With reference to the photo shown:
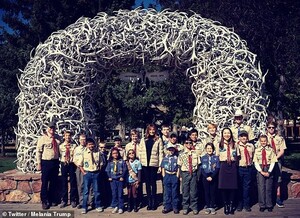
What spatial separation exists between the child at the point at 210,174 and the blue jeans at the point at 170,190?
494 mm

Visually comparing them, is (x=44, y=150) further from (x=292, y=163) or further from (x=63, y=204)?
(x=292, y=163)

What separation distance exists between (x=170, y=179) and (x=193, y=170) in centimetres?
42

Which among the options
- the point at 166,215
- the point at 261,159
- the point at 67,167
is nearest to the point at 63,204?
the point at 67,167

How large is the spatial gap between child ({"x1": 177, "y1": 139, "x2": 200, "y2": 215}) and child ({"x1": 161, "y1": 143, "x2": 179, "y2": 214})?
114 mm

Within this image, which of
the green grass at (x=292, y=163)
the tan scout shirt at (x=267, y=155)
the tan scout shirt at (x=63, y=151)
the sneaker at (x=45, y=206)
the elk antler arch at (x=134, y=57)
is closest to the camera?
the tan scout shirt at (x=267, y=155)

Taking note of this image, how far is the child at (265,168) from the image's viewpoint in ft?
21.8

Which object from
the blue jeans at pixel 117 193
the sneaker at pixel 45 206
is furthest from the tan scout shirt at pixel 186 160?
the sneaker at pixel 45 206

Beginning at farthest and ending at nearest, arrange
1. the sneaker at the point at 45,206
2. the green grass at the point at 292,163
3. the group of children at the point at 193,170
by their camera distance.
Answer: the green grass at the point at 292,163 → the sneaker at the point at 45,206 → the group of children at the point at 193,170

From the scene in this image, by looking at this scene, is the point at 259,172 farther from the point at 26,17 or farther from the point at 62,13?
the point at 26,17

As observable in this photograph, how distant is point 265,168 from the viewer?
21.9ft

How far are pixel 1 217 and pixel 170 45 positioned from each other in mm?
4461

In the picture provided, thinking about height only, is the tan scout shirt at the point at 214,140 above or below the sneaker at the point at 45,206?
above

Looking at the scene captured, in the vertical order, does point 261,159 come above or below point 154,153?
below

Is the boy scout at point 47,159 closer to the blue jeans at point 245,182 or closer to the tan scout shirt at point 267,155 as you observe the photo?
the blue jeans at point 245,182
